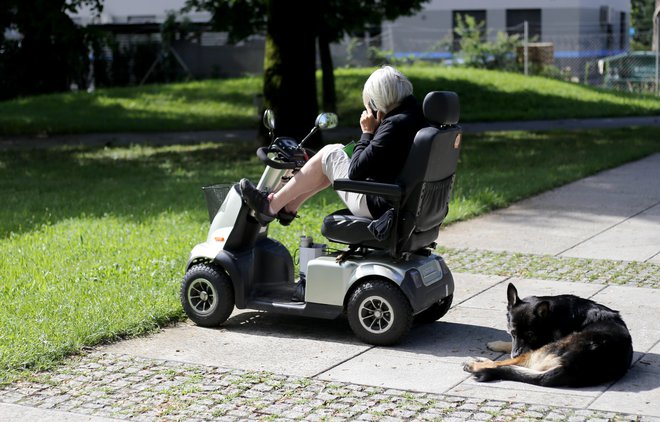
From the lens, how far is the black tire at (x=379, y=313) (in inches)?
233

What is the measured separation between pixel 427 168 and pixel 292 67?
35.7ft

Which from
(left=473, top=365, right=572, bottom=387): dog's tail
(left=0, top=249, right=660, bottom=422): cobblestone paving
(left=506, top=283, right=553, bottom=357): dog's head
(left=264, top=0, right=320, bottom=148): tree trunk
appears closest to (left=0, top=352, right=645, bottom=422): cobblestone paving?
(left=0, top=249, right=660, bottom=422): cobblestone paving

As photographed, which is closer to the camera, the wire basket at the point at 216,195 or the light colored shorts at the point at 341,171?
the light colored shorts at the point at 341,171

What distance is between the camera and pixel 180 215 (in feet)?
34.7

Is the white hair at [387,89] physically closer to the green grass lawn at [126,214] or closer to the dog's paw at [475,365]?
the dog's paw at [475,365]

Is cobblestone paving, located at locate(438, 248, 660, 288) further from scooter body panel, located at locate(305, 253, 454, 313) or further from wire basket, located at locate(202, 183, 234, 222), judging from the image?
wire basket, located at locate(202, 183, 234, 222)

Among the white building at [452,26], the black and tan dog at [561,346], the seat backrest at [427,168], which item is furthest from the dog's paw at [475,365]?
the white building at [452,26]

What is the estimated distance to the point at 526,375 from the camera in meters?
5.28

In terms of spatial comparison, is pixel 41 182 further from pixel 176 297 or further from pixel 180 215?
pixel 176 297

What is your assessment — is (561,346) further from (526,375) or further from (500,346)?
(500,346)

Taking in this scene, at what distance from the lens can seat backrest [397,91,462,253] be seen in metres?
5.92

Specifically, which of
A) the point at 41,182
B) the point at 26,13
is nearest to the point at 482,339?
the point at 41,182

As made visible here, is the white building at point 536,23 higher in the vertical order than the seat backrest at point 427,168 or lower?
higher

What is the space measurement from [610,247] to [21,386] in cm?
545
